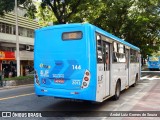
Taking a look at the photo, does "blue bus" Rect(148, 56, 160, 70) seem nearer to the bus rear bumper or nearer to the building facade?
the building facade

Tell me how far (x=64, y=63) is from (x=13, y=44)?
2842cm

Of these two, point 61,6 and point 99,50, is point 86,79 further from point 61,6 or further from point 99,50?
point 61,6

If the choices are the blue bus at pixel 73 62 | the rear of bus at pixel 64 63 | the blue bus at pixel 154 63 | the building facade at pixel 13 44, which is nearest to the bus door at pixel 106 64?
the blue bus at pixel 73 62

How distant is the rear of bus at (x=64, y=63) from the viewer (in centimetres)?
840

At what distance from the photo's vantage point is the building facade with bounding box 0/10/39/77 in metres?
33.3

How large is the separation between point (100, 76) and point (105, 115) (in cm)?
135

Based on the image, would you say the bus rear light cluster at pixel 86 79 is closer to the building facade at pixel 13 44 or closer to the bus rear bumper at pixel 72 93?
the bus rear bumper at pixel 72 93

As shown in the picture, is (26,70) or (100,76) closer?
(100,76)

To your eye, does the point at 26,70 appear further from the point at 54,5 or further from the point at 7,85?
the point at 7,85

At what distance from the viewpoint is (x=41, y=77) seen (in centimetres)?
926

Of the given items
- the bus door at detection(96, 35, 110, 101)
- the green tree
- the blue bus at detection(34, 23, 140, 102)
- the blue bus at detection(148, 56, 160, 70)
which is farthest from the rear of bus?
the blue bus at detection(148, 56, 160, 70)

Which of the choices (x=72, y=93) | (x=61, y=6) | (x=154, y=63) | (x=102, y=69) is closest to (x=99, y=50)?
Result: (x=102, y=69)

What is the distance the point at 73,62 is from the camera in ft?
28.3

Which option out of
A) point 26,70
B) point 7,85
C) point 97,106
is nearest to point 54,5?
point 7,85
